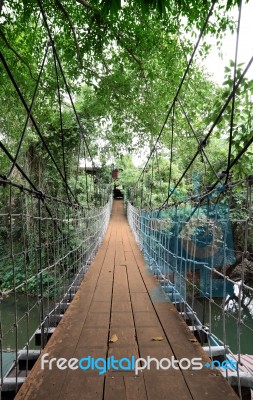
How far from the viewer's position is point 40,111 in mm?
4539

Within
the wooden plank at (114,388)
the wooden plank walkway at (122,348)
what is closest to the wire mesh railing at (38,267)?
the wooden plank walkway at (122,348)

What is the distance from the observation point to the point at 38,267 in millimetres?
1543

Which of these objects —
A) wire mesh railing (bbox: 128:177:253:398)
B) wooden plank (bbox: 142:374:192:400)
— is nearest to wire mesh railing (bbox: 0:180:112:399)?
wooden plank (bbox: 142:374:192:400)

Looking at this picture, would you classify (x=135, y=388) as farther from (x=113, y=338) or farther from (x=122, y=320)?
(x=122, y=320)

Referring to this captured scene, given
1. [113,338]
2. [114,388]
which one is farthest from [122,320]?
[114,388]

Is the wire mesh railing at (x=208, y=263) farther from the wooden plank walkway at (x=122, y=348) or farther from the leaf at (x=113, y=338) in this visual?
the leaf at (x=113, y=338)

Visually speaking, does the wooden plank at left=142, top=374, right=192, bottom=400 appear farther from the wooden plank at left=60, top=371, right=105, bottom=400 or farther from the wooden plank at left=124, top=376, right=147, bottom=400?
the wooden plank at left=60, top=371, right=105, bottom=400

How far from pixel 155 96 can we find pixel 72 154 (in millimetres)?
3795

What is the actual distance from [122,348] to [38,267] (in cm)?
57

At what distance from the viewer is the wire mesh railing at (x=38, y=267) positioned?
1198 millimetres

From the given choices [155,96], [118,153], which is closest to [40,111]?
[155,96]

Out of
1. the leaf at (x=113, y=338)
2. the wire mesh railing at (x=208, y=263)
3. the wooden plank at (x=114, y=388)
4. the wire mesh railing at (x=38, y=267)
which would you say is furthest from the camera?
the leaf at (x=113, y=338)

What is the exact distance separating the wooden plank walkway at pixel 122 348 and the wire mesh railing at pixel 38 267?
113mm

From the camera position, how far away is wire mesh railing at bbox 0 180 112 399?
1.20m
